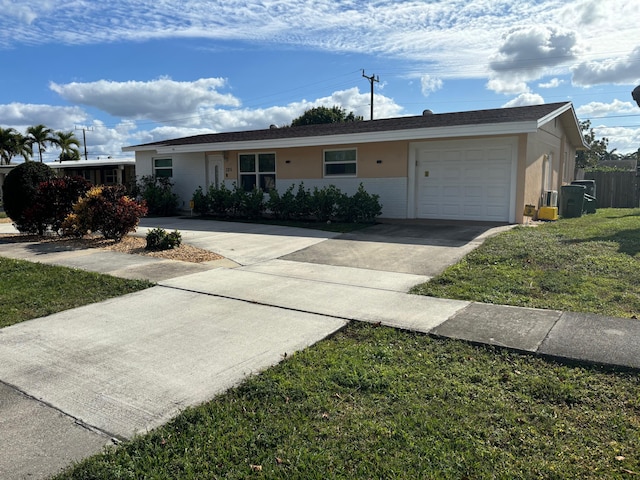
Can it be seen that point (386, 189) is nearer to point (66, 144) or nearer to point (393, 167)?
point (393, 167)

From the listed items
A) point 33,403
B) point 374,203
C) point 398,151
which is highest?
point 398,151

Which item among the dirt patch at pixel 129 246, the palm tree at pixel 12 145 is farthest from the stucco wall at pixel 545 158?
the palm tree at pixel 12 145

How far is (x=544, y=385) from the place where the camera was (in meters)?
3.64

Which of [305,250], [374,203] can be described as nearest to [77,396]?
[305,250]

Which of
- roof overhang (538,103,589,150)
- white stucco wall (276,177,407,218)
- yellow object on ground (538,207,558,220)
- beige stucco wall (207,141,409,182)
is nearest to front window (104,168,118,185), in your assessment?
beige stucco wall (207,141,409,182)

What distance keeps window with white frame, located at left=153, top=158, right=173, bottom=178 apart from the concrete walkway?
12.8m

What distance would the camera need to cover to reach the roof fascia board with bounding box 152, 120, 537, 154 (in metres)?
12.2

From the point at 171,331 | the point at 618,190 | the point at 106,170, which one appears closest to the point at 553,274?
the point at 171,331

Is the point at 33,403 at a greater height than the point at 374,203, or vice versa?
the point at 374,203

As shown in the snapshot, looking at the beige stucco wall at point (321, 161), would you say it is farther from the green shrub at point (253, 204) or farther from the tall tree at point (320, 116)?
the tall tree at point (320, 116)

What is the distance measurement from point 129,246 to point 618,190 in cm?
2157

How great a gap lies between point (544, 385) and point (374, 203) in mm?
10558

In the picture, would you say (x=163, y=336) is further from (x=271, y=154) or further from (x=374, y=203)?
(x=271, y=154)

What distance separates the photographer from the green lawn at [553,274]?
5.93 m
